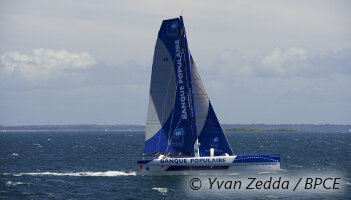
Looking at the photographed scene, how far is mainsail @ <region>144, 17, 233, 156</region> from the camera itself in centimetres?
5572

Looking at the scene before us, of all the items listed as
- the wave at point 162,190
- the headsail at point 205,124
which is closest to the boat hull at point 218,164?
the headsail at point 205,124

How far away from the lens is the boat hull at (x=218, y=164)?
54.5m

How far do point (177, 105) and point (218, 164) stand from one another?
260 inches

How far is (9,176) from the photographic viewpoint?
2409 inches

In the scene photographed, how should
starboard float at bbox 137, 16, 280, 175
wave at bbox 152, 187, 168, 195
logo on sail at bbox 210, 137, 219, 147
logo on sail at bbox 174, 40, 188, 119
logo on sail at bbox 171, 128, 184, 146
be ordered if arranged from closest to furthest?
wave at bbox 152, 187, 168, 195 < starboard float at bbox 137, 16, 280, 175 < logo on sail at bbox 174, 40, 188, 119 < logo on sail at bbox 171, 128, 184, 146 < logo on sail at bbox 210, 137, 219, 147

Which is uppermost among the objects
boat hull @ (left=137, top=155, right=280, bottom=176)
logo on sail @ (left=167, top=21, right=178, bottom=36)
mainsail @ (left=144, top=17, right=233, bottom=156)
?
logo on sail @ (left=167, top=21, right=178, bottom=36)

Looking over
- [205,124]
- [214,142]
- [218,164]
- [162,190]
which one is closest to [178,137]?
[205,124]

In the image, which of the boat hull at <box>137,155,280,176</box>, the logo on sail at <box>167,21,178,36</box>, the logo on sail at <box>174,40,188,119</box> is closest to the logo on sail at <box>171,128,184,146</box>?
the logo on sail at <box>174,40,188,119</box>

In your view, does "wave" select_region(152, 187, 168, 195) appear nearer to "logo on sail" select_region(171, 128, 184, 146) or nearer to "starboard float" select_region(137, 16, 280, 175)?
"starboard float" select_region(137, 16, 280, 175)

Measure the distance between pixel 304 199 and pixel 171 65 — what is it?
705 inches

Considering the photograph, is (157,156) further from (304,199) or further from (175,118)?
(304,199)

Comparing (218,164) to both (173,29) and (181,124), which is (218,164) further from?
(173,29)

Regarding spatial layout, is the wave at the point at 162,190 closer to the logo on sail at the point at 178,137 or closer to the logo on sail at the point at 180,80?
the logo on sail at the point at 178,137

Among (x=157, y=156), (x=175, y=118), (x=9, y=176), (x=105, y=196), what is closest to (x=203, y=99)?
(x=175, y=118)
